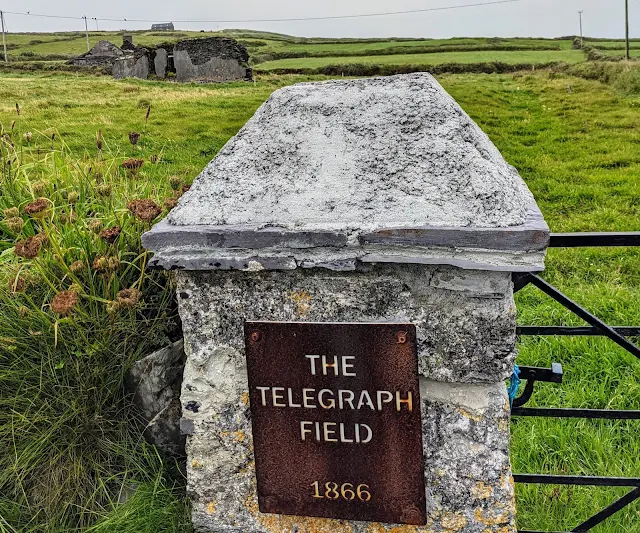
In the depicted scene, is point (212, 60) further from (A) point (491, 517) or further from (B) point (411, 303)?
(A) point (491, 517)

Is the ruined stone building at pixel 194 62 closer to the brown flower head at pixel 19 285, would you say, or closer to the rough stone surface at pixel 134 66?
the rough stone surface at pixel 134 66

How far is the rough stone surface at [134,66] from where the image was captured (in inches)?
1172

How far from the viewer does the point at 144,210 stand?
84.0 inches

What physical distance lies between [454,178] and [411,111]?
0.99ft

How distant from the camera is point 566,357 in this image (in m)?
3.80

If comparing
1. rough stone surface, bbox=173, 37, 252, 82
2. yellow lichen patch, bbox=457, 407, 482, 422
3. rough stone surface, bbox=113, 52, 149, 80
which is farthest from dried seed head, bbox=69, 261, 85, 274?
rough stone surface, bbox=113, 52, 149, 80

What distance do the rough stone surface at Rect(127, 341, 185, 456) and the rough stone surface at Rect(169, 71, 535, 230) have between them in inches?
26.1

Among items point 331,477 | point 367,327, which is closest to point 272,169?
point 367,327

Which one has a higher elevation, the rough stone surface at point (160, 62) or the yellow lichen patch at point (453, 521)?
the rough stone surface at point (160, 62)

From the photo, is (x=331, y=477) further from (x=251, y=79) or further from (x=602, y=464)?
(x=251, y=79)

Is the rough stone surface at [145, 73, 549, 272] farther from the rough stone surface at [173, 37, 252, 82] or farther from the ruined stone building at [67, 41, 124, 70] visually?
the ruined stone building at [67, 41, 124, 70]

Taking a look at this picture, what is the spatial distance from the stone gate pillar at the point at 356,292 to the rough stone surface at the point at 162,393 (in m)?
0.32

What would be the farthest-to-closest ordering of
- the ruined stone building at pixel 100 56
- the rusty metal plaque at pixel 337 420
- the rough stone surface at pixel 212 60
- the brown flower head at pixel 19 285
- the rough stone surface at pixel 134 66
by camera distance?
the ruined stone building at pixel 100 56 → the rough stone surface at pixel 134 66 → the rough stone surface at pixel 212 60 → the brown flower head at pixel 19 285 → the rusty metal plaque at pixel 337 420

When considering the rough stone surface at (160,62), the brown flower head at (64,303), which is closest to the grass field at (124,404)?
the brown flower head at (64,303)
